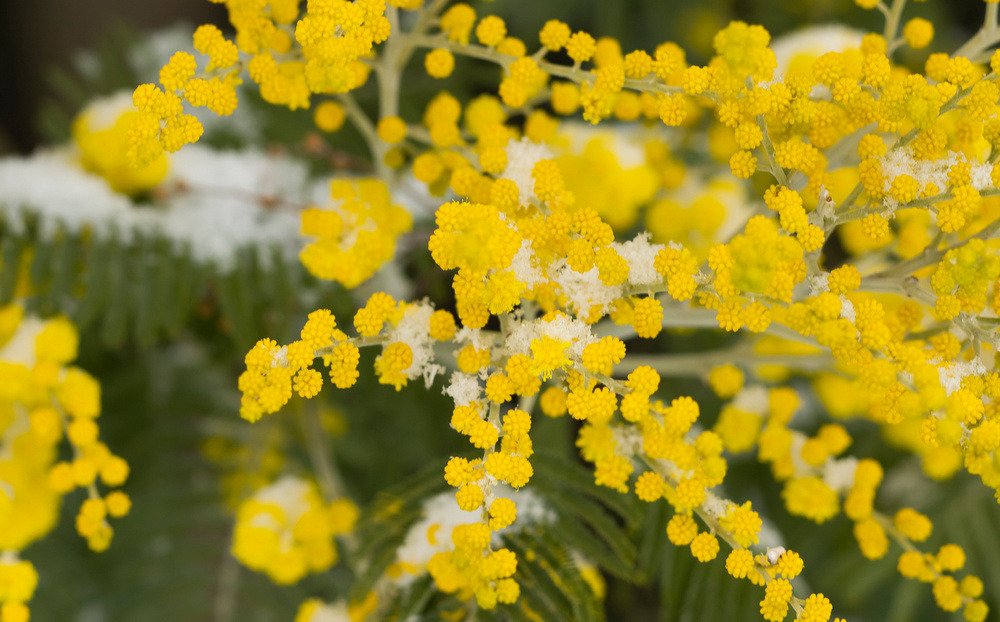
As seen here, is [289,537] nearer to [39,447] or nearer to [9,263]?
[39,447]

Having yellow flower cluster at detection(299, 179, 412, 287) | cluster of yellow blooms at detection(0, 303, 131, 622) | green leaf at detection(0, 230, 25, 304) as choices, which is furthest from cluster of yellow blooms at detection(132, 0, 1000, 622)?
green leaf at detection(0, 230, 25, 304)

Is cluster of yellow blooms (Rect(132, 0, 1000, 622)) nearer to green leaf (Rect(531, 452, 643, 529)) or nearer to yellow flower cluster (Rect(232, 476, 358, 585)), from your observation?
green leaf (Rect(531, 452, 643, 529))

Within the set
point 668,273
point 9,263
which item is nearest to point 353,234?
point 668,273

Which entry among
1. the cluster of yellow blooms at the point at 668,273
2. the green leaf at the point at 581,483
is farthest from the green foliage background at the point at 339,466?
the cluster of yellow blooms at the point at 668,273

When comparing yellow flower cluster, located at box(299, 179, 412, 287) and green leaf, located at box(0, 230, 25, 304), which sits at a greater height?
green leaf, located at box(0, 230, 25, 304)

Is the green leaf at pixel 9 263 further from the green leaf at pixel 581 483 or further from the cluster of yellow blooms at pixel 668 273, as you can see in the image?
the green leaf at pixel 581 483

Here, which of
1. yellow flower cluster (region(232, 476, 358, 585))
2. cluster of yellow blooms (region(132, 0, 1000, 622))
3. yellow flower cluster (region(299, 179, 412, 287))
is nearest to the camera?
cluster of yellow blooms (region(132, 0, 1000, 622))
